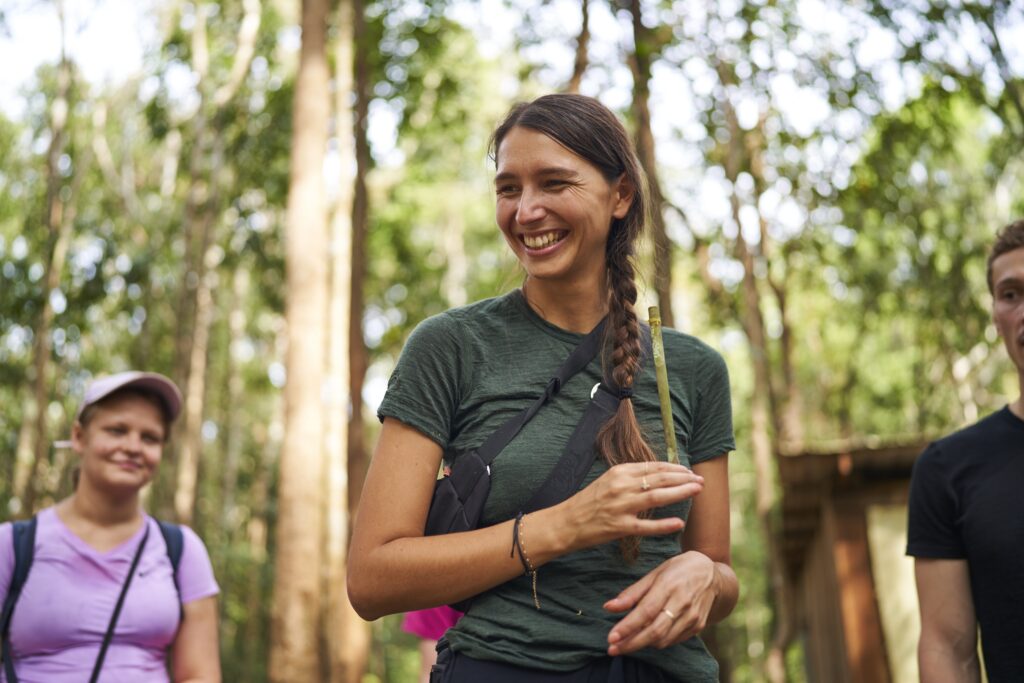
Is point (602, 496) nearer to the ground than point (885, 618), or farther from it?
farther from it

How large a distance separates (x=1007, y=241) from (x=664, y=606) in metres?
1.79

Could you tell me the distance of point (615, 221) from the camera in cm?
260

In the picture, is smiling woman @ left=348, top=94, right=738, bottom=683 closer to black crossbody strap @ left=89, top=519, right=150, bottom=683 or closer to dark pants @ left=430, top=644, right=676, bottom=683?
dark pants @ left=430, top=644, right=676, bottom=683

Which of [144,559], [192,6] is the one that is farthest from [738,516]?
[144,559]

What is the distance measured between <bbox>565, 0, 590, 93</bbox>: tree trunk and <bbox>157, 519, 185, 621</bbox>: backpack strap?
6273mm

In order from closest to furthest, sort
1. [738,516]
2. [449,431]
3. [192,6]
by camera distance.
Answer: [449,431] < [192,6] < [738,516]

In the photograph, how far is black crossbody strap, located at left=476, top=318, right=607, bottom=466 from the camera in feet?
7.44

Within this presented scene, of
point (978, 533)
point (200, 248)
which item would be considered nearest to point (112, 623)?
point (978, 533)

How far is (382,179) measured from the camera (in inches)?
1091

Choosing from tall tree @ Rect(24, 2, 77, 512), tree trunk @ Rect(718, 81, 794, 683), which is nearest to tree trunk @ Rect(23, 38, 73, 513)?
tall tree @ Rect(24, 2, 77, 512)

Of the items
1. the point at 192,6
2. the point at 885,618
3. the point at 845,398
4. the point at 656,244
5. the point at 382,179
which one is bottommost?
the point at 885,618

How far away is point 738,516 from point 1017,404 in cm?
3947

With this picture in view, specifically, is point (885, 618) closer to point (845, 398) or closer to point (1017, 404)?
point (1017, 404)

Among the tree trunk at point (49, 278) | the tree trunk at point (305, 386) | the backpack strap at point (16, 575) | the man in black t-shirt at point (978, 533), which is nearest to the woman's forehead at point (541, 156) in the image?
the man in black t-shirt at point (978, 533)
